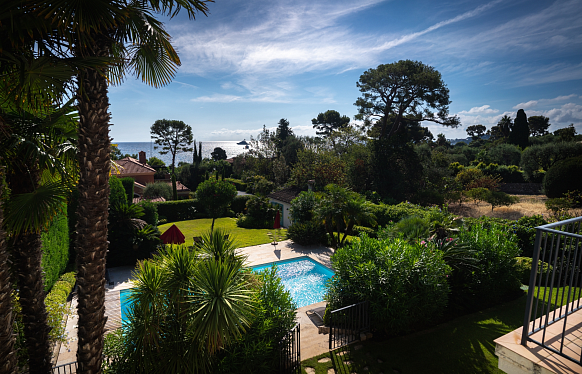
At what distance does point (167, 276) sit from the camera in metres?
5.44

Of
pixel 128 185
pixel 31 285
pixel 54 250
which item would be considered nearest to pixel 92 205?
pixel 31 285

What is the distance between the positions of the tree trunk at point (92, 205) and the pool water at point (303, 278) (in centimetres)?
782

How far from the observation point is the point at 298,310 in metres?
10.5

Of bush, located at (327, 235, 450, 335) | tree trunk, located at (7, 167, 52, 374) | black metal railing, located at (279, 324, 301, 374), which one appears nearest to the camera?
tree trunk, located at (7, 167, 52, 374)

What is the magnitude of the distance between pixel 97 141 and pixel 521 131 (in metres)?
58.4

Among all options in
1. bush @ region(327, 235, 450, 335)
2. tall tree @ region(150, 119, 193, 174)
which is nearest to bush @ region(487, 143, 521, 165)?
bush @ region(327, 235, 450, 335)

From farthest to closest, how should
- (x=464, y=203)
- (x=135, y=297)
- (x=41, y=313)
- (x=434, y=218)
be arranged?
(x=464, y=203)
(x=434, y=218)
(x=41, y=313)
(x=135, y=297)

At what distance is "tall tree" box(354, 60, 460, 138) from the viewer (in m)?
28.5

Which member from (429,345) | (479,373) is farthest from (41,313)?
(479,373)

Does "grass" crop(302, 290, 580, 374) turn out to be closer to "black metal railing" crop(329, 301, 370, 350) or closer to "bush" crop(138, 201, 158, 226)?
"black metal railing" crop(329, 301, 370, 350)

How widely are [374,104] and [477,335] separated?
27885 mm

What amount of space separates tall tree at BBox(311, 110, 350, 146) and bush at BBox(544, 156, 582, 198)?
44.0m

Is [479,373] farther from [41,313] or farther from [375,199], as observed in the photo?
[375,199]

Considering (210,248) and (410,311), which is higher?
(210,248)
